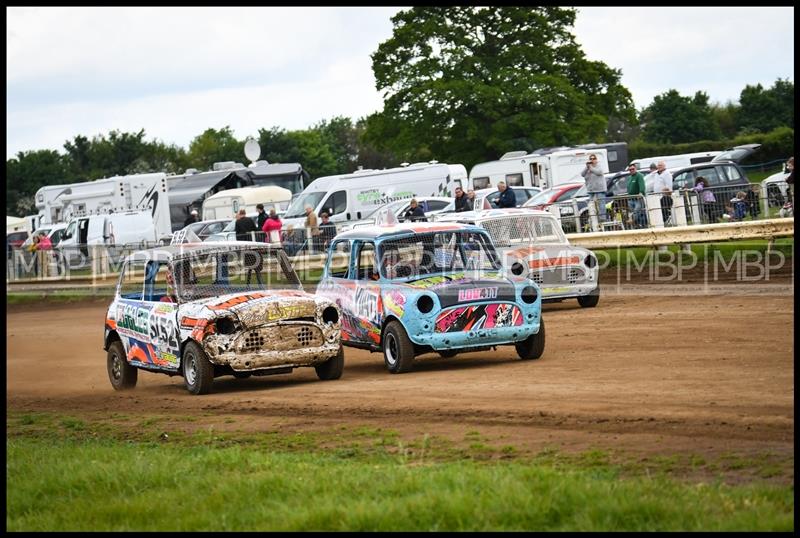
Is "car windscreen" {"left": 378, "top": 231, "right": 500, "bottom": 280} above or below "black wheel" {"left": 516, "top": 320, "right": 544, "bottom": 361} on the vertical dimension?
above

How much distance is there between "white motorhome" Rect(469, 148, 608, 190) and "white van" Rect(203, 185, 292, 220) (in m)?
7.24

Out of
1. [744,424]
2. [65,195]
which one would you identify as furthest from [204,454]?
[65,195]

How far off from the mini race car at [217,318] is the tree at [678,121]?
82.4 meters

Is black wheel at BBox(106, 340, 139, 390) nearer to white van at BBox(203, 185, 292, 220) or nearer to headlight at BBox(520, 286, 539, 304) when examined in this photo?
headlight at BBox(520, 286, 539, 304)

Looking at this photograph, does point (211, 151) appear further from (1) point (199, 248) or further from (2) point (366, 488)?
(2) point (366, 488)

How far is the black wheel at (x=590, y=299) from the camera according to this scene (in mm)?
21047

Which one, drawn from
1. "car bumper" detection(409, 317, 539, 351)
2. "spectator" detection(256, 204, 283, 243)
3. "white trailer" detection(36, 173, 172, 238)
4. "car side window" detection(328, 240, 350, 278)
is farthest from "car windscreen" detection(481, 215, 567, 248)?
"white trailer" detection(36, 173, 172, 238)

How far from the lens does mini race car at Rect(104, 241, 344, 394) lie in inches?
551

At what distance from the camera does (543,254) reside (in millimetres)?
20453

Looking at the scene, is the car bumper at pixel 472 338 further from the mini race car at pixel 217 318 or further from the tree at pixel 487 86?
the tree at pixel 487 86

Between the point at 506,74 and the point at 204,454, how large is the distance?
51.2 meters

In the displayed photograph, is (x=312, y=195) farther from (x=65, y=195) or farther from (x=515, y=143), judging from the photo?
(x=515, y=143)

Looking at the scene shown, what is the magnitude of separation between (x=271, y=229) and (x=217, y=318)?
701 inches

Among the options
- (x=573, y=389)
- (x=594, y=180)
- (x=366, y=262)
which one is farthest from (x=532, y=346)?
(x=594, y=180)
